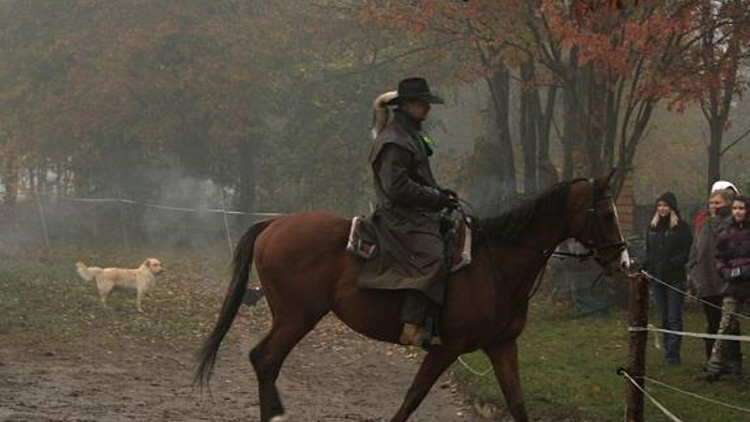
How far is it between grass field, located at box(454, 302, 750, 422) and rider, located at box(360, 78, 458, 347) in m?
2.09

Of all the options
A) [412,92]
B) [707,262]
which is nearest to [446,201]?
[412,92]

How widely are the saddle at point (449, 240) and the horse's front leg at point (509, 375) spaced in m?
0.69

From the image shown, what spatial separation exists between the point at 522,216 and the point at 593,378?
313 centimetres

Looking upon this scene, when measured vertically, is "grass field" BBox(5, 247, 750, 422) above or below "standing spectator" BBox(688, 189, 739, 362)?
below

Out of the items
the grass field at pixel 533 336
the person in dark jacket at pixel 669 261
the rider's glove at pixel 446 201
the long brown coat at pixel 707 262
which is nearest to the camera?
the rider's glove at pixel 446 201

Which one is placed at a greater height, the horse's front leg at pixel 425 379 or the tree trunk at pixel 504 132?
the tree trunk at pixel 504 132

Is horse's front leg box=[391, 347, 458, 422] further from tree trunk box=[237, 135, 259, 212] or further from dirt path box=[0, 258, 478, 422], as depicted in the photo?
tree trunk box=[237, 135, 259, 212]

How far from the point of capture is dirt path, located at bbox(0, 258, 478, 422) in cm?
891

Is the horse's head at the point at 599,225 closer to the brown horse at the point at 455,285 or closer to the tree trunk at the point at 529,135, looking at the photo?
the brown horse at the point at 455,285

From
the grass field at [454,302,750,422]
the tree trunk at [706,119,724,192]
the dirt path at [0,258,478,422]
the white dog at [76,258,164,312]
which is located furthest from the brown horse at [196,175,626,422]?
the tree trunk at [706,119,724,192]

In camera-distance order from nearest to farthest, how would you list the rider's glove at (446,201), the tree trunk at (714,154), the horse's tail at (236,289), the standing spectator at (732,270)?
the rider's glove at (446,201) < the horse's tail at (236,289) < the standing spectator at (732,270) < the tree trunk at (714,154)

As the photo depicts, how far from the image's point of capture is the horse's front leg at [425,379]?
7383 millimetres

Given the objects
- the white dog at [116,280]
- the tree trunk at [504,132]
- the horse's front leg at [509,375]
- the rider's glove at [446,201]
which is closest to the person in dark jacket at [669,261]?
the horse's front leg at [509,375]

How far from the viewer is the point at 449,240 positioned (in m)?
7.71
